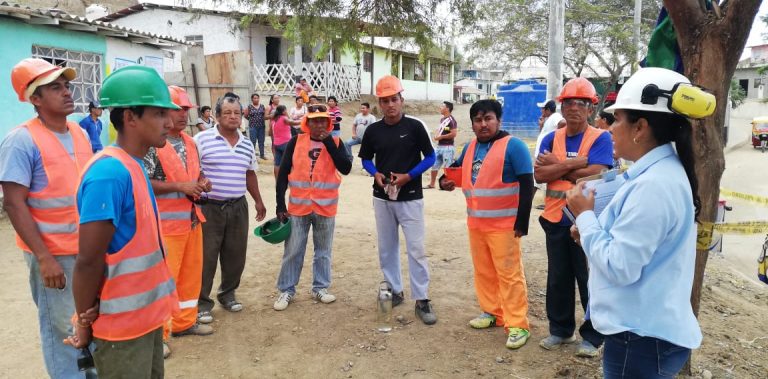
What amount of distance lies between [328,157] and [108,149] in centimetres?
277

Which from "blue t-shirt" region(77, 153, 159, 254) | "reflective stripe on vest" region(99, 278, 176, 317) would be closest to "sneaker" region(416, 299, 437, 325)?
"reflective stripe on vest" region(99, 278, 176, 317)

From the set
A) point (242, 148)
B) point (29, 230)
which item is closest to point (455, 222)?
point (242, 148)

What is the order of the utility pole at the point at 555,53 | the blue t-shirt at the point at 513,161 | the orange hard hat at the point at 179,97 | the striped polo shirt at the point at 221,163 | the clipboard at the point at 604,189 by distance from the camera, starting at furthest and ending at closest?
the utility pole at the point at 555,53
the striped polo shirt at the point at 221,163
the orange hard hat at the point at 179,97
the blue t-shirt at the point at 513,161
the clipboard at the point at 604,189

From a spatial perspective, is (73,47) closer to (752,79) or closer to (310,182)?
(310,182)

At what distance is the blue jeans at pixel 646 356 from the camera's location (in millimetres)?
1946

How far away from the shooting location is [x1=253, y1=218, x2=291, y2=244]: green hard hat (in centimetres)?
459

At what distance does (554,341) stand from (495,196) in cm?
117

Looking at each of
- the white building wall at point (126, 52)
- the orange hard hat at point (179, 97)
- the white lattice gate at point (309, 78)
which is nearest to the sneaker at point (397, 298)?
the orange hard hat at point (179, 97)

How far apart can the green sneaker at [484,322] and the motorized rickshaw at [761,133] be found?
22.6m

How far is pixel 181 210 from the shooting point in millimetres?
4000

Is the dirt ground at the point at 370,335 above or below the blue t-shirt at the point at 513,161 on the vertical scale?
below

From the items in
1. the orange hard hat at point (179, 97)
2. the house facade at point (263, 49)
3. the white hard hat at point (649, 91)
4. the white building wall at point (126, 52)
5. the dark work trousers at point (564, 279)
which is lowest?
the dark work trousers at point (564, 279)

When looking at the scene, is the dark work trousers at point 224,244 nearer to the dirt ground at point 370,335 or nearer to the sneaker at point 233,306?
the sneaker at point 233,306

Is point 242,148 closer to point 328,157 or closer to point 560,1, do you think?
point 328,157
